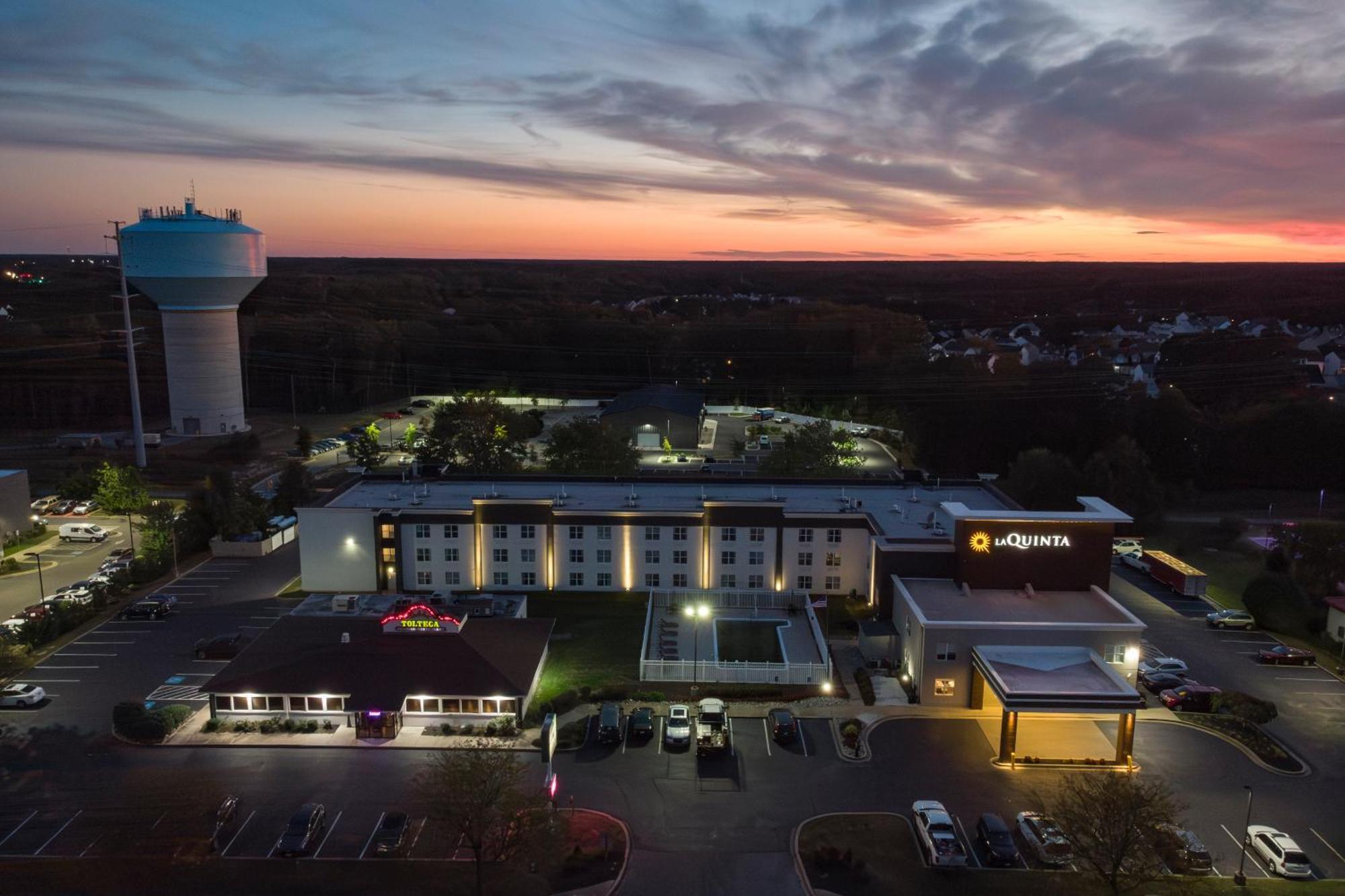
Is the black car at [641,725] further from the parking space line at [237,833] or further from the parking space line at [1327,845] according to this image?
the parking space line at [1327,845]

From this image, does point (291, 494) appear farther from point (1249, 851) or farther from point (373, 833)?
point (1249, 851)

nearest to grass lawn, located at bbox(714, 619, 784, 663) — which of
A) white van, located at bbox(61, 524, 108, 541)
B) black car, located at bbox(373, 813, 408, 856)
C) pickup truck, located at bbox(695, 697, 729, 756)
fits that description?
pickup truck, located at bbox(695, 697, 729, 756)

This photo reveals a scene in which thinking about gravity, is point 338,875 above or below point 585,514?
below

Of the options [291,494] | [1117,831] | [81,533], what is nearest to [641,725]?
[1117,831]

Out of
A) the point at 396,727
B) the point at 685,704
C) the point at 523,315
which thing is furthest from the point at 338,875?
the point at 523,315

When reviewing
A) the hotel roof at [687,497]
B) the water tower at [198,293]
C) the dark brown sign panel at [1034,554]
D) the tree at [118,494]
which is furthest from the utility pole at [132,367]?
the dark brown sign panel at [1034,554]

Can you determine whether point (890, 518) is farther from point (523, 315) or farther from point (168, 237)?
point (523, 315)

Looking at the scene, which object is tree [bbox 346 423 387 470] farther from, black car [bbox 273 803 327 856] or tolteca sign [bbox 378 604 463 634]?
black car [bbox 273 803 327 856]
